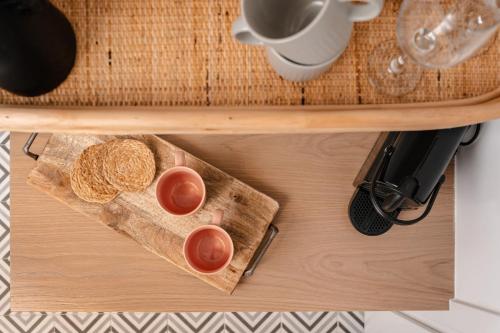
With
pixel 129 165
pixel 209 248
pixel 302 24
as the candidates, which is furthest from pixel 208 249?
pixel 302 24

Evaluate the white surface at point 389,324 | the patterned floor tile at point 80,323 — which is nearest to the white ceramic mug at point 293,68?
the white surface at point 389,324

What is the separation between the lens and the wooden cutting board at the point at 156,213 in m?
0.83

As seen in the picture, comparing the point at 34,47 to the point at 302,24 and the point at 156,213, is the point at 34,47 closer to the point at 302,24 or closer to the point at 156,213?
the point at 302,24

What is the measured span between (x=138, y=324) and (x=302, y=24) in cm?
121

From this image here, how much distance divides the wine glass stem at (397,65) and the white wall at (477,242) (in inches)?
11.1

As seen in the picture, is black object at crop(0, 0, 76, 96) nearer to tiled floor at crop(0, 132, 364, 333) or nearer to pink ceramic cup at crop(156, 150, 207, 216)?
pink ceramic cup at crop(156, 150, 207, 216)

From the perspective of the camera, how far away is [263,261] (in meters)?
0.86

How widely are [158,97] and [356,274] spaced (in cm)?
56

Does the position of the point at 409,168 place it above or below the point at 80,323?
above

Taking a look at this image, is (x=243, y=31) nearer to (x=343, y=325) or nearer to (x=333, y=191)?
(x=333, y=191)

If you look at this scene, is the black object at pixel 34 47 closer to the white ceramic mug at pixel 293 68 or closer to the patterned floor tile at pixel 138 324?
the white ceramic mug at pixel 293 68

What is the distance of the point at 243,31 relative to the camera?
426 millimetres

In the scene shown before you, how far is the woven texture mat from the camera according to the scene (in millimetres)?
512

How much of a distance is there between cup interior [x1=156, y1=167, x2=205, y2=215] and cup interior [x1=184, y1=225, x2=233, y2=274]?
0.17ft
